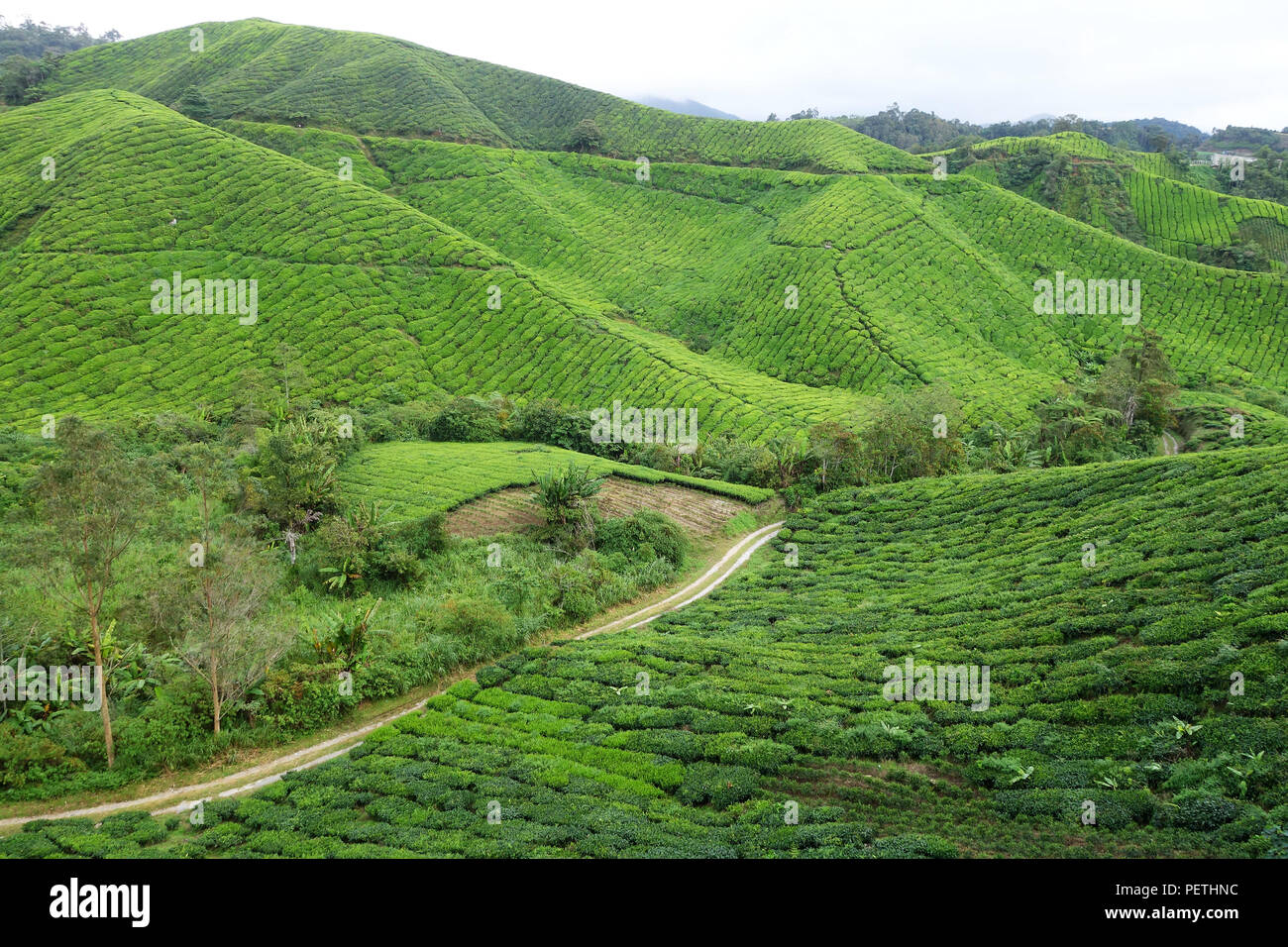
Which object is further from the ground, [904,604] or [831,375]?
[831,375]

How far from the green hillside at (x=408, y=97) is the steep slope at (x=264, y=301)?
31.5 m

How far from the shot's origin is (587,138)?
112188 millimetres

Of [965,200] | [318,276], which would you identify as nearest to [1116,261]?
[965,200]

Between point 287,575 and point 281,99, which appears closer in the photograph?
point 287,575

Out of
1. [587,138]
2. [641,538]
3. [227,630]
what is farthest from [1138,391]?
[587,138]

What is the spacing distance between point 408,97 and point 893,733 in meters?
120

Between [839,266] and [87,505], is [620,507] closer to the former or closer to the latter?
[87,505]

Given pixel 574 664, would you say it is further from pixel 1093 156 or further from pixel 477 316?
pixel 1093 156

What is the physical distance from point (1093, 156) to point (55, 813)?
14027cm

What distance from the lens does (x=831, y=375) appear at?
6469 centimetres

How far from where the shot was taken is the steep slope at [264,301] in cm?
5541

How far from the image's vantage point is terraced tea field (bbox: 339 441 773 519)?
1555 inches

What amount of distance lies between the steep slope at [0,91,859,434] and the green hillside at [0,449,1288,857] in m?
29.4
